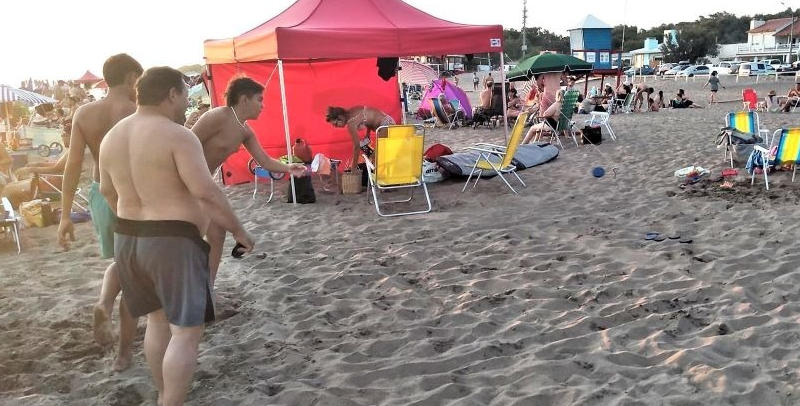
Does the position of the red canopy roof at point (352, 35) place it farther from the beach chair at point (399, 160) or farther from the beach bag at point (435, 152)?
the beach bag at point (435, 152)

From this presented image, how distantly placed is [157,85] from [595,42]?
35.6 metres

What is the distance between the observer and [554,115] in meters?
10.0

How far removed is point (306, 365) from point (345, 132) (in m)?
6.37

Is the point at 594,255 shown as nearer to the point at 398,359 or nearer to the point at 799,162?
the point at 398,359

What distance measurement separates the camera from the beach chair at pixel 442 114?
14043 millimetres

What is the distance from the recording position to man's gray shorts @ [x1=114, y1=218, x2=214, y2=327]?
6.79 ft

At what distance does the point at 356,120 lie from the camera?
7230 millimetres

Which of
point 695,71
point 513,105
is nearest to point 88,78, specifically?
point 513,105

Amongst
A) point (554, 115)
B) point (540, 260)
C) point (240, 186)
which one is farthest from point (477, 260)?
point (554, 115)

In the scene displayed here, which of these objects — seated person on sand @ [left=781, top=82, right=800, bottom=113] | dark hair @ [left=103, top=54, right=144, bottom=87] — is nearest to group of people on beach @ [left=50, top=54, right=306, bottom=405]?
dark hair @ [left=103, top=54, right=144, bottom=87]

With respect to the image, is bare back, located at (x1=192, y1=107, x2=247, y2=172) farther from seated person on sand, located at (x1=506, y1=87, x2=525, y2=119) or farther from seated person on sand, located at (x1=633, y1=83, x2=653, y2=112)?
seated person on sand, located at (x1=633, y1=83, x2=653, y2=112)

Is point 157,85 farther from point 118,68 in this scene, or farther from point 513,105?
point 513,105

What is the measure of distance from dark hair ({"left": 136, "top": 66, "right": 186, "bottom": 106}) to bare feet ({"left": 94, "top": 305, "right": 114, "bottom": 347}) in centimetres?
135

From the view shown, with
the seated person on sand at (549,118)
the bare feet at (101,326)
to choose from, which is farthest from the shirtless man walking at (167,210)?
the seated person on sand at (549,118)
